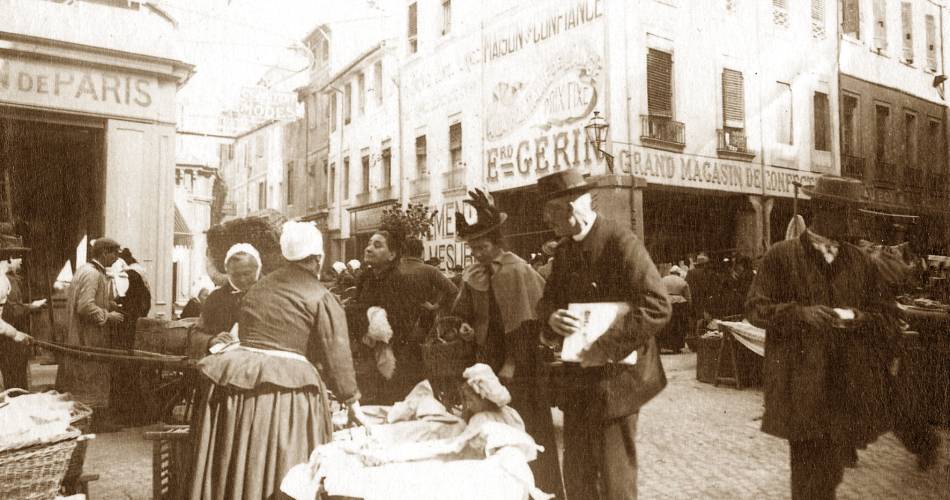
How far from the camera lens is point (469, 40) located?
16.9 m

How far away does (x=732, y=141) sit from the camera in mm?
14133

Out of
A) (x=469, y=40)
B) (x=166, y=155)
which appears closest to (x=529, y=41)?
(x=469, y=40)

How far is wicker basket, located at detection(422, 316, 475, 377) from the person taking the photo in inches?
156

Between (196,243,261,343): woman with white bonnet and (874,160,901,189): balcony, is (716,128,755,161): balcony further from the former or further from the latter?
(196,243,261,343): woman with white bonnet

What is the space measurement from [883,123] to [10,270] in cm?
1526

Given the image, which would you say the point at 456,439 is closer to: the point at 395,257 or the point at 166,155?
the point at 395,257

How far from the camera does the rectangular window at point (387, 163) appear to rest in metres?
21.6

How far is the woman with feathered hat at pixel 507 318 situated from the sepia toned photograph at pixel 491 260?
0.06 feet

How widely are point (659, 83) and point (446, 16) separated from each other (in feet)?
23.0

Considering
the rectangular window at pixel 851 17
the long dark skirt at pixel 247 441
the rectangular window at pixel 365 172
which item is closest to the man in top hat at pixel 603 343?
the long dark skirt at pixel 247 441

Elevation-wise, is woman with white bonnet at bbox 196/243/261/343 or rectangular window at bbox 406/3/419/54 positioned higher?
rectangular window at bbox 406/3/419/54

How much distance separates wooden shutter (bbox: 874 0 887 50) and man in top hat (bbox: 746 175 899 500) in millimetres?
11056

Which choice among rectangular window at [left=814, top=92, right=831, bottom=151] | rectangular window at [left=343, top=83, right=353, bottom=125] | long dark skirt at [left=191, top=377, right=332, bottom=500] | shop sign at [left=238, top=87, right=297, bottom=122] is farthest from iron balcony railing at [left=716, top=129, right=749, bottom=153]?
rectangular window at [left=343, top=83, right=353, bottom=125]

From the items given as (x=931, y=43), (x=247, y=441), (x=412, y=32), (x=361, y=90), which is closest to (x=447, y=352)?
(x=247, y=441)
